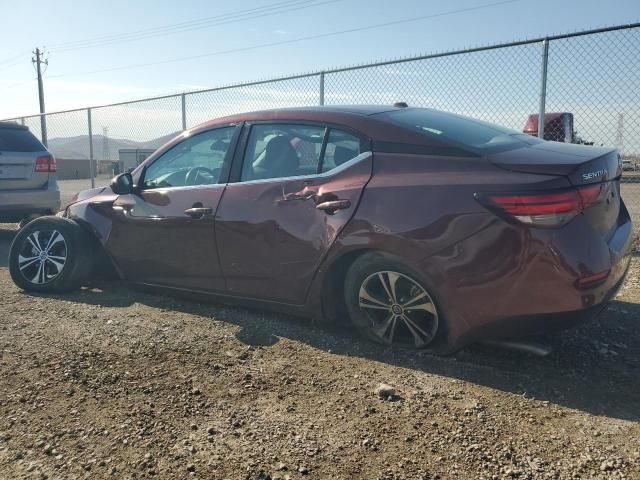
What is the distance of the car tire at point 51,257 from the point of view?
15.7ft

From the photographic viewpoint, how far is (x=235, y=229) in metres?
3.84

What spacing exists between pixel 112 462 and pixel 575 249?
2362 mm

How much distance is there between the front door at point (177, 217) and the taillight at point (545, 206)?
2069 millimetres

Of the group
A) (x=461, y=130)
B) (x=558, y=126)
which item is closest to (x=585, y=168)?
(x=461, y=130)

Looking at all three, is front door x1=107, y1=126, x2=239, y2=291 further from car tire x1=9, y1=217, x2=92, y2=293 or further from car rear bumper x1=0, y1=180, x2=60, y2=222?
car rear bumper x1=0, y1=180, x2=60, y2=222

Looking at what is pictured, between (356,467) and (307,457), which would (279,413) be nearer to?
(307,457)

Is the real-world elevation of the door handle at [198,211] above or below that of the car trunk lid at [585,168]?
below

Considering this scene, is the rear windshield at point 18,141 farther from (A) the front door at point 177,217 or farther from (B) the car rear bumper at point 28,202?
(A) the front door at point 177,217

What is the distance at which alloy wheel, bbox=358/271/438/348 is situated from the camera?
3.22 meters

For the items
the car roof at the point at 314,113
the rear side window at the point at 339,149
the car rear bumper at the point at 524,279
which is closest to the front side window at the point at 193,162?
the car roof at the point at 314,113

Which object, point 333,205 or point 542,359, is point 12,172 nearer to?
point 333,205

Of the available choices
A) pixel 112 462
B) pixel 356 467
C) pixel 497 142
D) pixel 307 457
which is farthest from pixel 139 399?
pixel 497 142

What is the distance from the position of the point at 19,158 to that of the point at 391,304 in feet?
21.1

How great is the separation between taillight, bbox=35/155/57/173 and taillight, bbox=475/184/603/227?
7.04 meters
